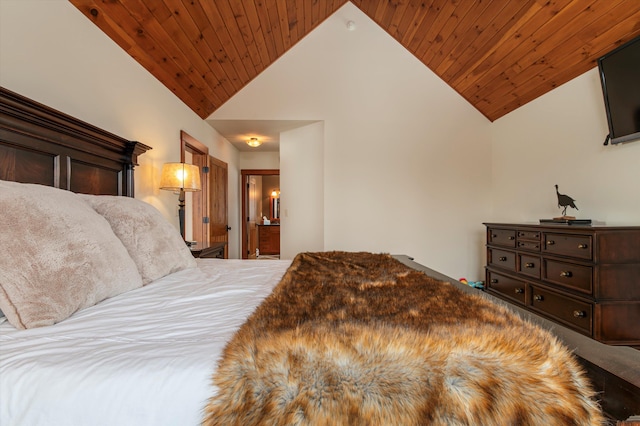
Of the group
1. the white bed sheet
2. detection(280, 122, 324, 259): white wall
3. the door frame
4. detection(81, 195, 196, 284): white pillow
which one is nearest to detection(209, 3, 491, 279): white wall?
detection(280, 122, 324, 259): white wall

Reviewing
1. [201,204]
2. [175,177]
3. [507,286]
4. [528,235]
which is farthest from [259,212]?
[528,235]

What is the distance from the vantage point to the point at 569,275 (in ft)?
7.54

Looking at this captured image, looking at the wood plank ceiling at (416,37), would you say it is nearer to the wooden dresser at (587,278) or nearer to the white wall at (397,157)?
the white wall at (397,157)

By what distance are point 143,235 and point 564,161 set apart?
3582 mm

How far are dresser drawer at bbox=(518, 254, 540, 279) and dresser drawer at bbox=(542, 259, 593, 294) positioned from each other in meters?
0.08

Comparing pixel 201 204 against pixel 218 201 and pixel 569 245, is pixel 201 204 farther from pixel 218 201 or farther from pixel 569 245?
pixel 569 245

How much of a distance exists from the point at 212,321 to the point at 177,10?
8.37 feet

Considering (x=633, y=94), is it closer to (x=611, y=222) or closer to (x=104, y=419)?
(x=611, y=222)

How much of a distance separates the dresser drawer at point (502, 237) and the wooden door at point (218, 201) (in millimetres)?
3499

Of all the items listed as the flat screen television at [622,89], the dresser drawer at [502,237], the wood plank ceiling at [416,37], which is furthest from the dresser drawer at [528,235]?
the wood plank ceiling at [416,37]

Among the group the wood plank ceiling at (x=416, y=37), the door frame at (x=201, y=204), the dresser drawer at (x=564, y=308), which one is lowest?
the dresser drawer at (x=564, y=308)

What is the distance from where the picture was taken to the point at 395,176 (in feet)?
13.0

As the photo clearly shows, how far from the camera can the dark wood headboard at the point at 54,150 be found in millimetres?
1335

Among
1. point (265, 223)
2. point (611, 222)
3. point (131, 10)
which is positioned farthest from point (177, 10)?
point (265, 223)
